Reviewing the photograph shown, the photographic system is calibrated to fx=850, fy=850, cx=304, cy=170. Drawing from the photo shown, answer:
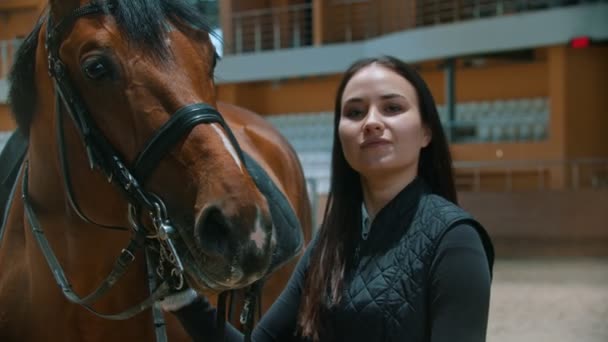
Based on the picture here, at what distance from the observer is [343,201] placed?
1937 mm

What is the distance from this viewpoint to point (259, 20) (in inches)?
779

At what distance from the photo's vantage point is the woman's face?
1752mm

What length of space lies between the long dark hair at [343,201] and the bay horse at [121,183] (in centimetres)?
12

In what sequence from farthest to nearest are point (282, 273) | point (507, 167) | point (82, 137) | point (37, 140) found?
point (507, 167) < point (282, 273) < point (37, 140) < point (82, 137)

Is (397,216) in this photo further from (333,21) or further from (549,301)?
(333,21)

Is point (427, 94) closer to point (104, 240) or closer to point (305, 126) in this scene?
point (104, 240)

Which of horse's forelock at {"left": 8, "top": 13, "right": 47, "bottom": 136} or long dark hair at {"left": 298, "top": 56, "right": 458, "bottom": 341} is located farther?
horse's forelock at {"left": 8, "top": 13, "right": 47, "bottom": 136}

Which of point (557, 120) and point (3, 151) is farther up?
point (3, 151)

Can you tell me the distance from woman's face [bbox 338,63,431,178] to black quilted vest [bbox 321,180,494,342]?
8 cm

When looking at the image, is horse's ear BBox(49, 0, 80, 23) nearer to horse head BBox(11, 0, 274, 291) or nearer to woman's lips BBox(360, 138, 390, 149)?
horse head BBox(11, 0, 274, 291)

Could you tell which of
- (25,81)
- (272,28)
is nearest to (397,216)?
(25,81)

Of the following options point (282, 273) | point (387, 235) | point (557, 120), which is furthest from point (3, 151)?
point (557, 120)

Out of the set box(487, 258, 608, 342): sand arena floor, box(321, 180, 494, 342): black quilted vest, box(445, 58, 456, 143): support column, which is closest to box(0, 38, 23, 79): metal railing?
box(321, 180, 494, 342): black quilted vest

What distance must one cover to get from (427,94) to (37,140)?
106cm
